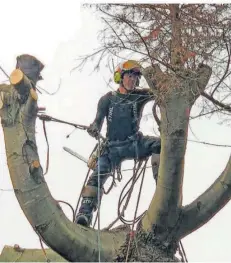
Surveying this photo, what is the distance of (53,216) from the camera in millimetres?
5742

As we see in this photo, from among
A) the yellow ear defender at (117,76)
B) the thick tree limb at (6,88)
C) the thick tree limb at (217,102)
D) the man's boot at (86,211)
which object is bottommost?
the man's boot at (86,211)

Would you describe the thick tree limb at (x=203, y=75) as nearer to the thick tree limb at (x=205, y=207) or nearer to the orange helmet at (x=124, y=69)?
the thick tree limb at (x=205, y=207)

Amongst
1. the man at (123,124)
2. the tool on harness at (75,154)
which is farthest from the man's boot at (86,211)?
the tool on harness at (75,154)

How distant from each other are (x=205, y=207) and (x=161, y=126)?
98 centimetres

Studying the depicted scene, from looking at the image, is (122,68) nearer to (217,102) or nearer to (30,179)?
(217,102)

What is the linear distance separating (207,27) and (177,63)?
0.47m

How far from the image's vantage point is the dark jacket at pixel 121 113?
6.92 meters

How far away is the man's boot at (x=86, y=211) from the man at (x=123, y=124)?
0.22 m

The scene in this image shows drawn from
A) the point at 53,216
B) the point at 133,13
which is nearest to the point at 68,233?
the point at 53,216

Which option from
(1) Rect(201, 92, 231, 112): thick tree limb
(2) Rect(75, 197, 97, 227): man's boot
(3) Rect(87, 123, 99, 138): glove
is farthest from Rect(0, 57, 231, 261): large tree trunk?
(3) Rect(87, 123, 99, 138): glove

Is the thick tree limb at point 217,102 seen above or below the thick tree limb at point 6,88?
above

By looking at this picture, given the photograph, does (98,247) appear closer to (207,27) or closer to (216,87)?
(216,87)

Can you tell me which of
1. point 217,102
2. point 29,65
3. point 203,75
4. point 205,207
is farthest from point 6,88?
point 205,207

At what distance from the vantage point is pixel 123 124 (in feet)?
22.7
